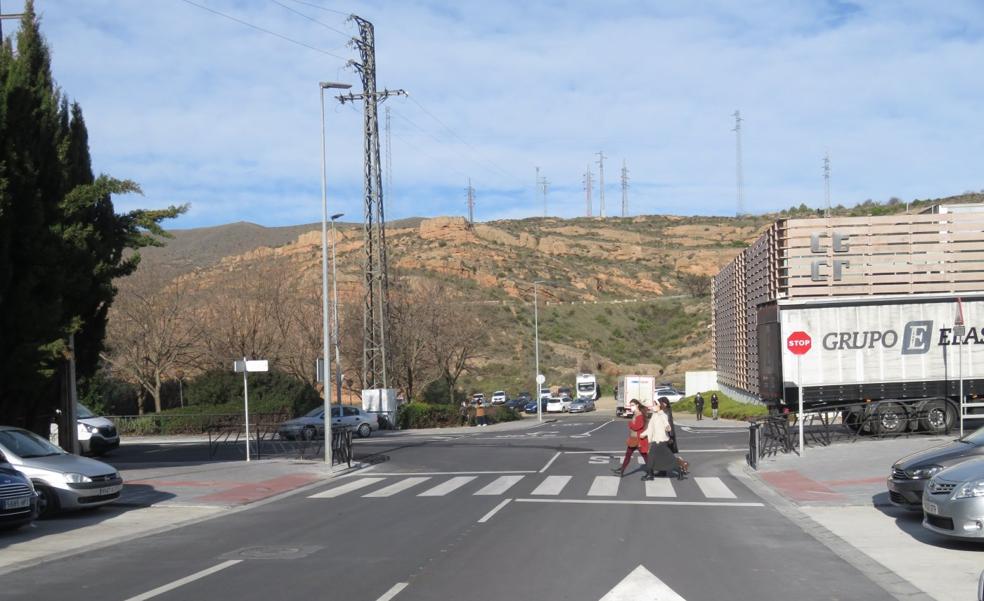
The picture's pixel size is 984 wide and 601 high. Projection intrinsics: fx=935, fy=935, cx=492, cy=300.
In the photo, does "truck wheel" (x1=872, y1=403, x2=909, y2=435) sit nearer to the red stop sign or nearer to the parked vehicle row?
the red stop sign

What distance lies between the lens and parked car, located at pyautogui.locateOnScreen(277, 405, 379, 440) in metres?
39.7

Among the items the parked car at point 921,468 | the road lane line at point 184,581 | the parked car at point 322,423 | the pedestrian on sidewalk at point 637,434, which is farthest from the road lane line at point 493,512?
the parked car at point 322,423

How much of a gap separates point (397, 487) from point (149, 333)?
36440mm

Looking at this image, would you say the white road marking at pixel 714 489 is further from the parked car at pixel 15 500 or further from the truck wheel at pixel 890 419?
the parked car at pixel 15 500

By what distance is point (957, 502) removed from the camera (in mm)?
11320

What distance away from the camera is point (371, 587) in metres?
10.1

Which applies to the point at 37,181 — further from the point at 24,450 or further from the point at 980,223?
the point at 980,223

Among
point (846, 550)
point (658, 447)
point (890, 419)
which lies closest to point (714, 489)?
point (658, 447)

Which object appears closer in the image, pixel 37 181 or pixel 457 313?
pixel 37 181

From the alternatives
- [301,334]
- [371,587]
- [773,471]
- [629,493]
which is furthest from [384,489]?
[301,334]

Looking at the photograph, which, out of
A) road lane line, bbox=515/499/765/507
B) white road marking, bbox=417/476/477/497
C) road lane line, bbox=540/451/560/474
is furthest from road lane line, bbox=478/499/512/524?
road lane line, bbox=540/451/560/474

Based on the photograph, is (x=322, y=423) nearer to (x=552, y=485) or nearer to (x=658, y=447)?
(x=552, y=485)

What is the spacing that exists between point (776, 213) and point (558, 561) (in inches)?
5100

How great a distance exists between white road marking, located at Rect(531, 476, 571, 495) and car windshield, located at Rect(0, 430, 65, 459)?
30.3 ft
